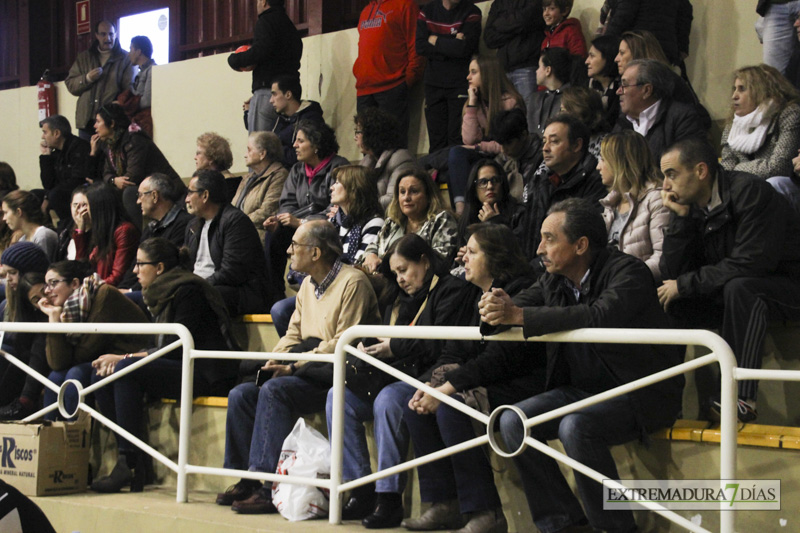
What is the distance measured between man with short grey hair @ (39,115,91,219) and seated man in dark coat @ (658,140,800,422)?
5.71 m

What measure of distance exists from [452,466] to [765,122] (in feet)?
7.88

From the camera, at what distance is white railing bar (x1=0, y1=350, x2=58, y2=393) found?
5.04m

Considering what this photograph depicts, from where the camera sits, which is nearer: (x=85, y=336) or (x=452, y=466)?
(x=452, y=466)

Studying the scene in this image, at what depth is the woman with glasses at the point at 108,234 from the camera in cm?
684

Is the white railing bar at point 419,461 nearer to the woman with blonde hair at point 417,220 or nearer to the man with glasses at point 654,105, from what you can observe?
the woman with blonde hair at point 417,220

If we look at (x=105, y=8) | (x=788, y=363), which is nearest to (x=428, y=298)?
(x=788, y=363)

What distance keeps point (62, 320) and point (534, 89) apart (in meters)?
3.54

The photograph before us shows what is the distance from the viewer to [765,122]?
16.4ft

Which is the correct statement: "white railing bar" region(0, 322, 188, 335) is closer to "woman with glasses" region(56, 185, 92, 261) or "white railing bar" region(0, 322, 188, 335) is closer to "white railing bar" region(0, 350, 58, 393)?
"white railing bar" region(0, 350, 58, 393)

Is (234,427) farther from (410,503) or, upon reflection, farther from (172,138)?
(172,138)

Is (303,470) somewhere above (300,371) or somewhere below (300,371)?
below

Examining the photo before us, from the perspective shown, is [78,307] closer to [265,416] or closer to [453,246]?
[265,416]

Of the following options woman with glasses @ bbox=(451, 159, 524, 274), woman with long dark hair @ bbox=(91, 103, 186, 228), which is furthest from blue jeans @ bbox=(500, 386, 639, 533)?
woman with long dark hair @ bbox=(91, 103, 186, 228)

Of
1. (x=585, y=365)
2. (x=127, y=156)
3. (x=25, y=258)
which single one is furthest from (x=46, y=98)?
(x=585, y=365)
